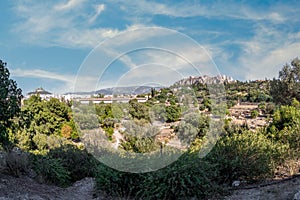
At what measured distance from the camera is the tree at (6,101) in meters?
5.82

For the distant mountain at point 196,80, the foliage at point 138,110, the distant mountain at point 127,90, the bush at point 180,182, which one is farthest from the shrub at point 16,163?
the distant mountain at point 196,80

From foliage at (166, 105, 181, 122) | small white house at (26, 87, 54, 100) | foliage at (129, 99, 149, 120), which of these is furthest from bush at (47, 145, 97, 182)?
small white house at (26, 87, 54, 100)

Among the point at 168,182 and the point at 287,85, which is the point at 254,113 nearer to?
the point at 287,85

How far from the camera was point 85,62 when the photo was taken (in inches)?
221

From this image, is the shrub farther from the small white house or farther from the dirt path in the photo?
the small white house

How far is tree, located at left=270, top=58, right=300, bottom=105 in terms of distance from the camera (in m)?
22.0

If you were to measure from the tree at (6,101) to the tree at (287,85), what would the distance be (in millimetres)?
20290

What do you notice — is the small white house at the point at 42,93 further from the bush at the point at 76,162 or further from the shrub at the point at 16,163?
the shrub at the point at 16,163

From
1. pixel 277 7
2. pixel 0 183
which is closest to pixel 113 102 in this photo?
pixel 0 183

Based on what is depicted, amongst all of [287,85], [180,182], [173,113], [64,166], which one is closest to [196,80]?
[173,113]

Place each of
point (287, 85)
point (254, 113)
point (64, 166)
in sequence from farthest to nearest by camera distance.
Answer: point (254, 113), point (287, 85), point (64, 166)

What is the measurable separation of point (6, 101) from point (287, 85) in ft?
69.1

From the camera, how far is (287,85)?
73.2ft

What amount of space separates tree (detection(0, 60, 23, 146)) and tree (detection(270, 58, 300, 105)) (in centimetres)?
2029
